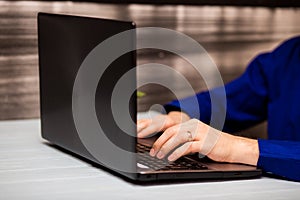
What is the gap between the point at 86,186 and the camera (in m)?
1.24

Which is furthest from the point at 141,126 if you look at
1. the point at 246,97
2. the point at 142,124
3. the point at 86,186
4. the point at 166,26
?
the point at 166,26

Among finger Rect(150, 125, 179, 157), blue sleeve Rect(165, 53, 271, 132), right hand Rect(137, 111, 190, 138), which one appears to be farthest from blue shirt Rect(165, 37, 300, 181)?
finger Rect(150, 125, 179, 157)

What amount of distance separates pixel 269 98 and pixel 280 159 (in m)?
0.68

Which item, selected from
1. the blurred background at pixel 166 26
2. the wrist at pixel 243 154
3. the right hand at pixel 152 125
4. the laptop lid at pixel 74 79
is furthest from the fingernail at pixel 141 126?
the blurred background at pixel 166 26

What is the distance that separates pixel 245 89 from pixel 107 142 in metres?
0.81

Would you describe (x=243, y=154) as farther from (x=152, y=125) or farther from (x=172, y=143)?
(x=152, y=125)

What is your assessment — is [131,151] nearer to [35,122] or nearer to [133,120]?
[133,120]

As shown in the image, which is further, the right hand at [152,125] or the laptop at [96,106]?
the right hand at [152,125]

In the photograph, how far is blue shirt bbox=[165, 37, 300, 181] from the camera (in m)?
1.86

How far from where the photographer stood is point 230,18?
2260 mm

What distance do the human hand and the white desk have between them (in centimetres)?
7

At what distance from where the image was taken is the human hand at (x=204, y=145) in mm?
1326

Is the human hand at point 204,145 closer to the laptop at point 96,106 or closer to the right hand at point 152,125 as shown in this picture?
the laptop at point 96,106

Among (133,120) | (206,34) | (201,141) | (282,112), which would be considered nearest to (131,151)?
(133,120)
